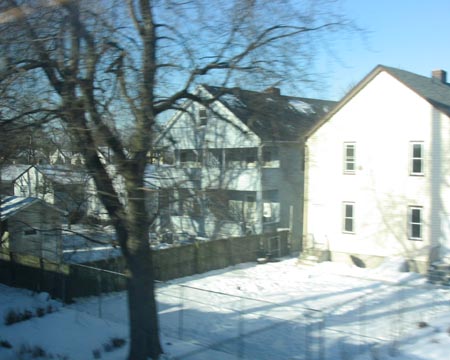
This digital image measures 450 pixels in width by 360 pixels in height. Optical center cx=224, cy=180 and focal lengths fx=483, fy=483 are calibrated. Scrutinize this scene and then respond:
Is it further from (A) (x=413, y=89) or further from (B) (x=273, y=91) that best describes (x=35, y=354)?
(A) (x=413, y=89)

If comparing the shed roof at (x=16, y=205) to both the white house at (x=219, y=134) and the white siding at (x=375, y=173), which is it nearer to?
the white house at (x=219, y=134)

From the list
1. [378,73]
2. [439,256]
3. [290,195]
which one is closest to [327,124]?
[378,73]

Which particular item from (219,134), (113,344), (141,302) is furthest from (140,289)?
(219,134)

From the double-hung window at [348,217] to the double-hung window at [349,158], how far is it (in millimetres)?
1600

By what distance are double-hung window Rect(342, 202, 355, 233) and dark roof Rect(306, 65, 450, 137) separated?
3.84m

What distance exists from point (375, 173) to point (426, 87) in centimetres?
465

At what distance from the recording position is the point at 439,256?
19875mm

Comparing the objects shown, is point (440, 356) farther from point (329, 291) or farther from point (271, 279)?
point (271, 279)

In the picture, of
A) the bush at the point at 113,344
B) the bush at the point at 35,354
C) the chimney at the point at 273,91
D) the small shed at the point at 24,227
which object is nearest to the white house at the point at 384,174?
the small shed at the point at 24,227

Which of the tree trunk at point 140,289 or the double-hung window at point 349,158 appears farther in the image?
the double-hung window at point 349,158

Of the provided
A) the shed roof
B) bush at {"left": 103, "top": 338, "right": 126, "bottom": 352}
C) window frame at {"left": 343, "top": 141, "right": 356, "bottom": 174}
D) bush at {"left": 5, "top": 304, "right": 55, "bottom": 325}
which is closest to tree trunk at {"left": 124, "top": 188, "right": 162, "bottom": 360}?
bush at {"left": 103, "top": 338, "right": 126, "bottom": 352}

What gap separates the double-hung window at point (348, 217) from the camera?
2264cm

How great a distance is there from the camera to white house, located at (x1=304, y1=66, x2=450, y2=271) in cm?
1988

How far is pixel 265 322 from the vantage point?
12.4 metres
